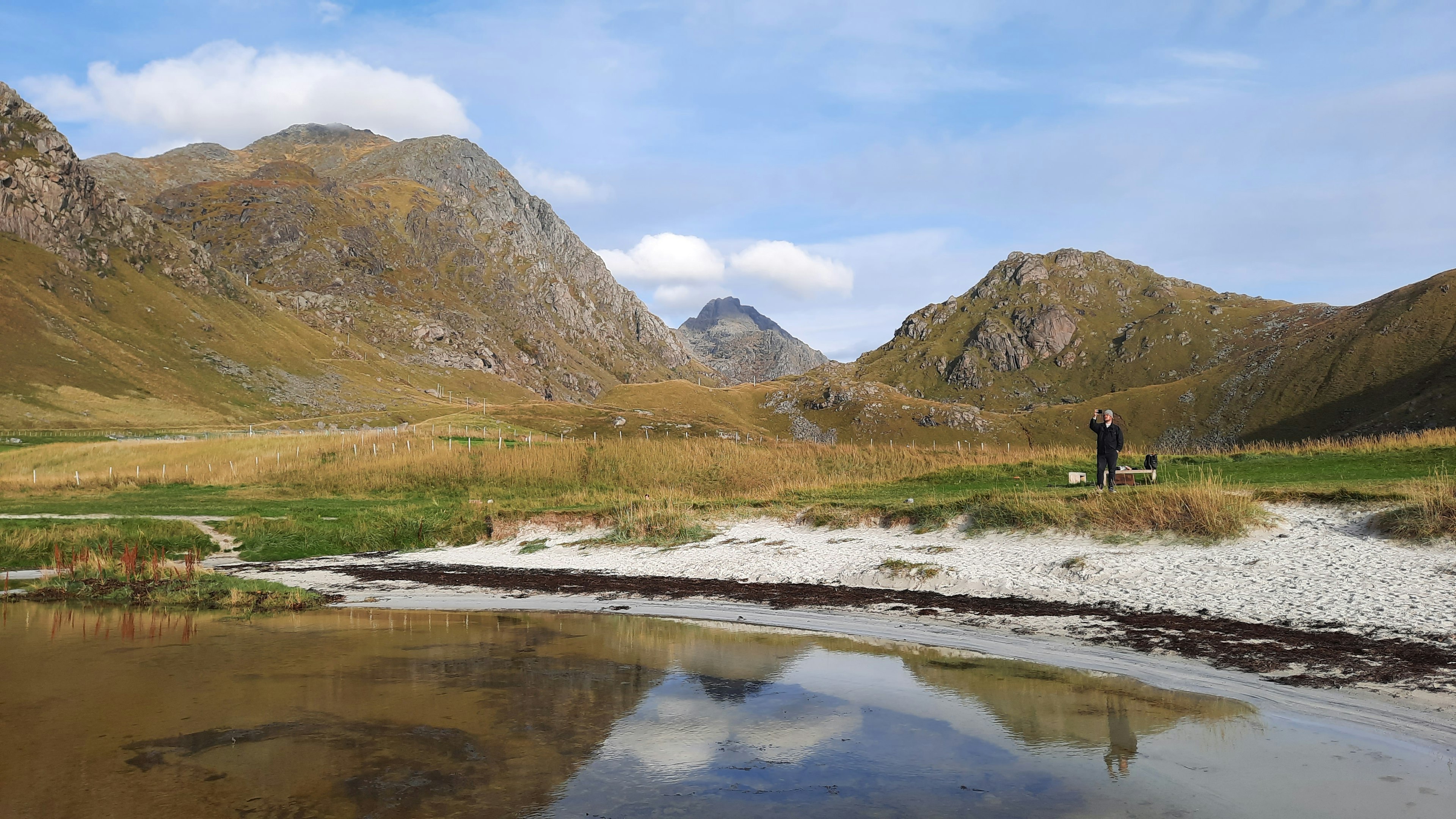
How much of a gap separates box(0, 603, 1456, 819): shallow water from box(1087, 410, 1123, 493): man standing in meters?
11.8

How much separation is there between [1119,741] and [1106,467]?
1612 centimetres

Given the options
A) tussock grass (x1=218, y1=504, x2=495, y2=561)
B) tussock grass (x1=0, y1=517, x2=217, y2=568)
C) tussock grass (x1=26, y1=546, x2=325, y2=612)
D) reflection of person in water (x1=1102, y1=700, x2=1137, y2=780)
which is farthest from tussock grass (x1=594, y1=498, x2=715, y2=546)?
reflection of person in water (x1=1102, y1=700, x2=1137, y2=780)

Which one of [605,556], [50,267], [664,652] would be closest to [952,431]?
[605,556]

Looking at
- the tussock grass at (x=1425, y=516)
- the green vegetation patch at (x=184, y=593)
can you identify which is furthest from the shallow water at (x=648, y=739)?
the tussock grass at (x=1425, y=516)

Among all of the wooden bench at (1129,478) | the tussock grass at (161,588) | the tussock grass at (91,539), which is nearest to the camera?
the tussock grass at (161,588)

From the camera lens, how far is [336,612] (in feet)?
54.3

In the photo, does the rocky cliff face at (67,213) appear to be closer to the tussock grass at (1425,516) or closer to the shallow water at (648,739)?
the shallow water at (648,739)

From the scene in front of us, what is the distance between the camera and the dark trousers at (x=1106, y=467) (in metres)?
21.9

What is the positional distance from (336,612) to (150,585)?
5.83 m

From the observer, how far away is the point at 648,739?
338 inches

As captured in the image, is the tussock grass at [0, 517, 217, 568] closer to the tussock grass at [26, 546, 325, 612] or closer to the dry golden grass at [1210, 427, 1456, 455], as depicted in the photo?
the tussock grass at [26, 546, 325, 612]

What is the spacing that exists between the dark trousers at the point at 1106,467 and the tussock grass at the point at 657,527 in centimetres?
1104

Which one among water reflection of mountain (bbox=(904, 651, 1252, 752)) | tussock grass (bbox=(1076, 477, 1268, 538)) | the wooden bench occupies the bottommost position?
water reflection of mountain (bbox=(904, 651, 1252, 752))

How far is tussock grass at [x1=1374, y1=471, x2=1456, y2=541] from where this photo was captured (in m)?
14.6
